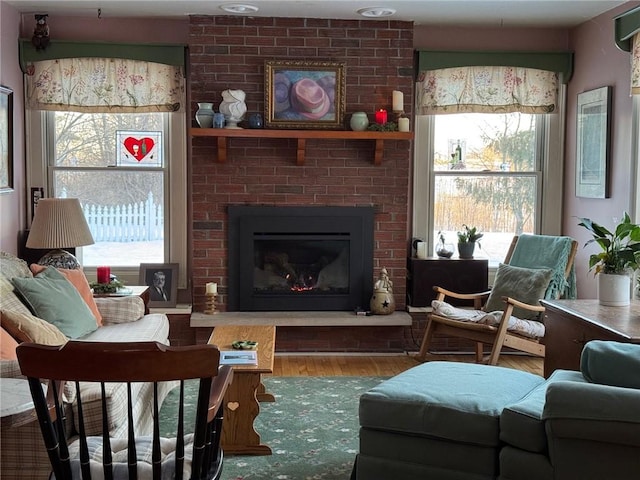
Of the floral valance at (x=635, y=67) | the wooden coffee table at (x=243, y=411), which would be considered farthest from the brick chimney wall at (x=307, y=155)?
the wooden coffee table at (x=243, y=411)

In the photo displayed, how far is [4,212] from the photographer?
510cm

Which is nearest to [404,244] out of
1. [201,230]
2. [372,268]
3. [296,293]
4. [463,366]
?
[372,268]

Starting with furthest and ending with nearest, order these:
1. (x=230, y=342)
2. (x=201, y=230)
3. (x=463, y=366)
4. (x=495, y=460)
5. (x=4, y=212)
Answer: (x=201, y=230), (x=4, y=212), (x=230, y=342), (x=463, y=366), (x=495, y=460)

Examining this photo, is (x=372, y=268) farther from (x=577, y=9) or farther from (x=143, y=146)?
(x=577, y=9)

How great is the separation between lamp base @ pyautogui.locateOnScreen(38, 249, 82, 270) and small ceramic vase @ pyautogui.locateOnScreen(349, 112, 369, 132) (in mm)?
2049

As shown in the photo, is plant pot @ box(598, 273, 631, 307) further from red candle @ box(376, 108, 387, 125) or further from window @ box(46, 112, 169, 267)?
window @ box(46, 112, 169, 267)

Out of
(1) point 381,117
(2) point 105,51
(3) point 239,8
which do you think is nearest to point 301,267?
(1) point 381,117

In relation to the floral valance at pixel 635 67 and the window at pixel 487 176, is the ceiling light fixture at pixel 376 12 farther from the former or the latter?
the floral valance at pixel 635 67

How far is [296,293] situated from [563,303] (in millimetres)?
2168

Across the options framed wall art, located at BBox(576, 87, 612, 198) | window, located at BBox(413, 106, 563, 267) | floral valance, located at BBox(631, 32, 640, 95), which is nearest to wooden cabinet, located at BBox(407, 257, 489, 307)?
window, located at BBox(413, 106, 563, 267)

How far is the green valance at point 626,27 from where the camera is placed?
4.65m

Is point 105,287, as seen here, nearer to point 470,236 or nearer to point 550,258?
point 470,236

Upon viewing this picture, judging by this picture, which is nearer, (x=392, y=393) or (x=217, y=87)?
(x=392, y=393)

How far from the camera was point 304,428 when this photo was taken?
3.88 metres
